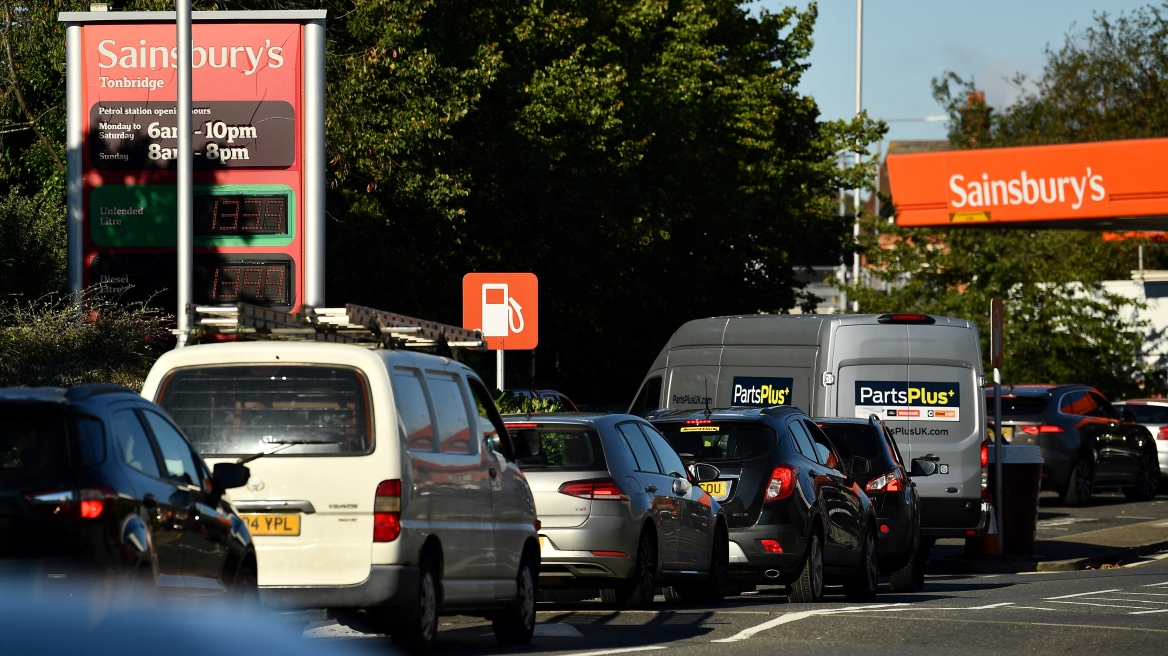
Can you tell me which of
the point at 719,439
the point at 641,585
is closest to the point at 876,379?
the point at 719,439

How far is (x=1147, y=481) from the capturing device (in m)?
31.7

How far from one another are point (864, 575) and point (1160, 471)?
17.4 meters

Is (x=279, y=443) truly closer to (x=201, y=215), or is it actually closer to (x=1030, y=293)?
(x=201, y=215)

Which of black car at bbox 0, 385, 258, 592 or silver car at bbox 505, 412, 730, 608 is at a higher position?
black car at bbox 0, 385, 258, 592

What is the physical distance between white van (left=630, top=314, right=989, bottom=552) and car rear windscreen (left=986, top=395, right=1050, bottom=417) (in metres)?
7.92

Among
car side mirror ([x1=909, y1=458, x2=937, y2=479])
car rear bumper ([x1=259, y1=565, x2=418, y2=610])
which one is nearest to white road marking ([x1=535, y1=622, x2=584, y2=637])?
car rear bumper ([x1=259, y1=565, x2=418, y2=610])

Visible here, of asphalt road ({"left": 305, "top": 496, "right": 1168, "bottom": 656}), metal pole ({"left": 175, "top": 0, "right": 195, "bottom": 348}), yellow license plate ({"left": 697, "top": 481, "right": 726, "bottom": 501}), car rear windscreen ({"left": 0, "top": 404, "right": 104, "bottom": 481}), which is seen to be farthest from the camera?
metal pole ({"left": 175, "top": 0, "right": 195, "bottom": 348})

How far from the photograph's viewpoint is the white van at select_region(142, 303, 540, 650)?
9797 millimetres

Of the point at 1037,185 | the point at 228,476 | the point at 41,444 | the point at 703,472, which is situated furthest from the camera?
the point at 1037,185

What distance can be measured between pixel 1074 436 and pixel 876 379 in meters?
9.51

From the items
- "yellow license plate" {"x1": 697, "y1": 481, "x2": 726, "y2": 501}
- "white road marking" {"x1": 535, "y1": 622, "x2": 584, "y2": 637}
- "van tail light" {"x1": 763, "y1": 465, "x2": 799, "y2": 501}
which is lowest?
"white road marking" {"x1": 535, "y1": 622, "x2": 584, "y2": 637}

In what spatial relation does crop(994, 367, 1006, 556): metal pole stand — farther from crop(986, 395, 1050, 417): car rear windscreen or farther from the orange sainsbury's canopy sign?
the orange sainsbury's canopy sign

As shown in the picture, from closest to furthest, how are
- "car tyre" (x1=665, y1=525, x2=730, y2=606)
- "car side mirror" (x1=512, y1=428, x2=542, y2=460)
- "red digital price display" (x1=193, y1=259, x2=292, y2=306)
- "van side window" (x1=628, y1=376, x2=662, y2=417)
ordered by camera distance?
1. "car side mirror" (x1=512, y1=428, x2=542, y2=460)
2. "car tyre" (x1=665, y1=525, x2=730, y2=606)
3. "red digital price display" (x1=193, y1=259, x2=292, y2=306)
4. "van side window" (x1=628, y1=376, x2=662, y2=417)

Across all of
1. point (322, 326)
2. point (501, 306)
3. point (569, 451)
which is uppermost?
point (322, 326)
